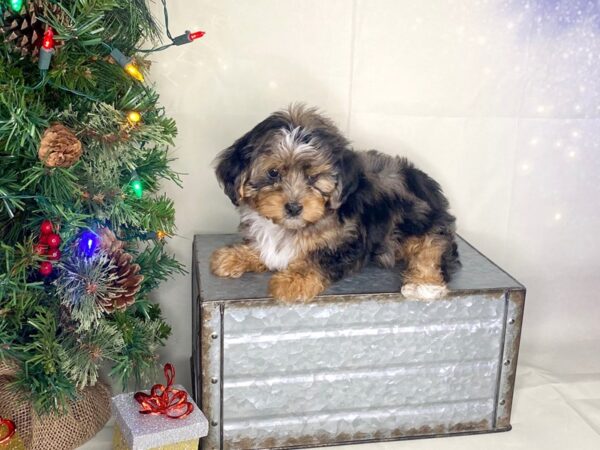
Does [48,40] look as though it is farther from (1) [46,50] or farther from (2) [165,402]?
(2) [165,402]

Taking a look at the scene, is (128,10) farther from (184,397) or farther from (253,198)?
(184,397)

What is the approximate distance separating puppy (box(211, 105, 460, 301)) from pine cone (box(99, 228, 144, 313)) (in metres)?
0.36

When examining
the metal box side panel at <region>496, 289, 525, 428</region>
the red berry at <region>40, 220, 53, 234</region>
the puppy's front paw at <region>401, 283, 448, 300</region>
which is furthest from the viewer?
the metal box side panel at <region>496, 289, 525, 428</region>

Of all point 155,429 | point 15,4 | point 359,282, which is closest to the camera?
point 15,4

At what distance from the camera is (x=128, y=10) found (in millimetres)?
2068

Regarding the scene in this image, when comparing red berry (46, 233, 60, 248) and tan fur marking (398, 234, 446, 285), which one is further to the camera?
tan fur marking (398, 234, 446, 285)

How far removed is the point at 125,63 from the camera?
1.95m

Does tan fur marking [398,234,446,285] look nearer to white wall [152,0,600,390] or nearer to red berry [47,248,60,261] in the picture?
white wall [152,0,600,390]

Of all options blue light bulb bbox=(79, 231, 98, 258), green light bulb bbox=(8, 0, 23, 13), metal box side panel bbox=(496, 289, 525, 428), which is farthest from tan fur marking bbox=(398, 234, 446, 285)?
green light bulb bbox=(8, 0, 23, 13)

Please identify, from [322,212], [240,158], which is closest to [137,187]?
[240,158]

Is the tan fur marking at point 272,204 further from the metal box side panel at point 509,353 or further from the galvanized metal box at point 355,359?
the metal box side panel at point 509,353

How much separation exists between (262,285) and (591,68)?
5.39 ft

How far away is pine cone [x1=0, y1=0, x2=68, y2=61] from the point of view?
5.79ft

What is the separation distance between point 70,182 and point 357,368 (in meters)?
1.09
